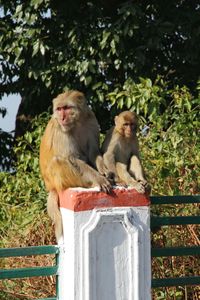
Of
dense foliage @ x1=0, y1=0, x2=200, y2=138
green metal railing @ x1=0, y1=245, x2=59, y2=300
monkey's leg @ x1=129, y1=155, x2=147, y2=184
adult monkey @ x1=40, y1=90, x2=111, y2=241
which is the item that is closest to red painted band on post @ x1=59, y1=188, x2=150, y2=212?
green metal railing @ x1=0, y1=245, x2=59, y2=300

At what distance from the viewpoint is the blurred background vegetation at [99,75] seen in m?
7.04

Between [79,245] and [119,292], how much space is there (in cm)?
38

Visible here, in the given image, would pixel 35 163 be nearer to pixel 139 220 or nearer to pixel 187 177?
pixel 187 177

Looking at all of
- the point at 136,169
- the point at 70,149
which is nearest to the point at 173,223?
the point at 136,169

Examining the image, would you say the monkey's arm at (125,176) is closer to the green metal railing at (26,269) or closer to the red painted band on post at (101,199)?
the red painted band on post at (101,199)

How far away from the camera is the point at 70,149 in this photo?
5.70 meters

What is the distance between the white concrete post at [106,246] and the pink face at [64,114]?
2.92 ft

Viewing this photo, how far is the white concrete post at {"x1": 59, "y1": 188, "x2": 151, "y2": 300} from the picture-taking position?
4.69m

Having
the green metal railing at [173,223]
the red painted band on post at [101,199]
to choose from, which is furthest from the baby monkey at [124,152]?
the red painted band on post at [101,199]

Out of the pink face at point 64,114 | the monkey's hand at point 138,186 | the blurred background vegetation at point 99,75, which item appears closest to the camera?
the monkey's hand at point 138,186

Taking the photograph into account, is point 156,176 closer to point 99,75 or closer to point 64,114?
point 64,114

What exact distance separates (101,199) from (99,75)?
5215 millimetres

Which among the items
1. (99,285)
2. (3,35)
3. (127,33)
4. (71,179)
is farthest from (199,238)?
(3,35)

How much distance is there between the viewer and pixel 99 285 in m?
4.73
